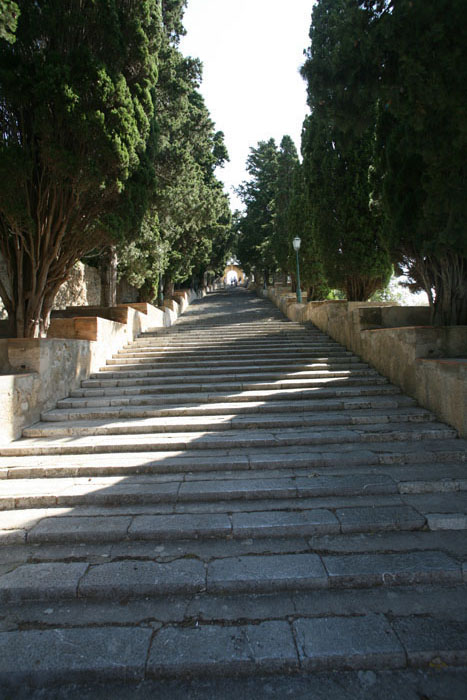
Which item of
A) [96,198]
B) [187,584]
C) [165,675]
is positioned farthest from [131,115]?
[165,675]

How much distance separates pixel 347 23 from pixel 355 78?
0.52 metres

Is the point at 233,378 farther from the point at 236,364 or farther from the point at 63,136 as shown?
the point at 63,136

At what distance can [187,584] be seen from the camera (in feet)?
8.07

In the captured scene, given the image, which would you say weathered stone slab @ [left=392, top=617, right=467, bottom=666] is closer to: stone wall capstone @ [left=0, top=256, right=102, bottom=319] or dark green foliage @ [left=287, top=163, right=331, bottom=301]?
stone wall capstone @ [left=0, top=256, right=102, bottom=319]

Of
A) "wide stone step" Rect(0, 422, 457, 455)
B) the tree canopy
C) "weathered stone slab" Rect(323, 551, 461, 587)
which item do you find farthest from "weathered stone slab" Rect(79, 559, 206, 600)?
the tree canopy

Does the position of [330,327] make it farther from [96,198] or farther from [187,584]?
[187,584]

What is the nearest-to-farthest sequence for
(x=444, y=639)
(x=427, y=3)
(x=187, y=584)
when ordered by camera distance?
1. (x=444, y=639)
2. (x=187, y=584)
3. (x=427, y=3)

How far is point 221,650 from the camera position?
6.63ft

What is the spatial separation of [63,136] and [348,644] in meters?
6.37

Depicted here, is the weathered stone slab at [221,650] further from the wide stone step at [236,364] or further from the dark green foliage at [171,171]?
the dark green foliage at [171,171]

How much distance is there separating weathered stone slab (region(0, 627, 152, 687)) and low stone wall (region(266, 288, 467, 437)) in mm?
4025

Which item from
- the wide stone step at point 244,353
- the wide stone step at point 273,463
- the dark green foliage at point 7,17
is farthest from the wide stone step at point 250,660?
the wide stone step at point 244,353

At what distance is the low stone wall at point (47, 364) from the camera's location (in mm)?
4719

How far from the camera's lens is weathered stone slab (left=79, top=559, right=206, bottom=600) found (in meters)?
2.45
